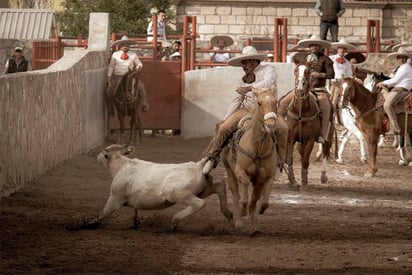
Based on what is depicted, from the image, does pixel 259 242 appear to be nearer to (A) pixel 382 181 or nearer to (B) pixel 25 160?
(B) pixel 25 160

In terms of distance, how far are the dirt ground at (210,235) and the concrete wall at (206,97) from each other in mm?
9488

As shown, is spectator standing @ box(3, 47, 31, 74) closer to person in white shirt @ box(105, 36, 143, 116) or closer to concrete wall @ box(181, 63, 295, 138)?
person in white shirt @ box(105, 36, 143, 116)

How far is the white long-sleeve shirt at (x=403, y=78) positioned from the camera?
25.1 meters

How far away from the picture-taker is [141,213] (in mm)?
16297

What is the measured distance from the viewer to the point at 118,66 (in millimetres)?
28734

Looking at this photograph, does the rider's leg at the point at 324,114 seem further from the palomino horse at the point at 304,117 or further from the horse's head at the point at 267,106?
the horse's head at the point at 267,106

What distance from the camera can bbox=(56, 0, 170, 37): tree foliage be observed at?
128 ft

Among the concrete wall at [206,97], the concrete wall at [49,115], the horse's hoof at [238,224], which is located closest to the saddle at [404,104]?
the concrete wall at [206,97]

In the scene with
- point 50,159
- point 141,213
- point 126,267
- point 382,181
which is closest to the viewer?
point 126,267

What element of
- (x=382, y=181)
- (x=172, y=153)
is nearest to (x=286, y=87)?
(x=172, y=153)

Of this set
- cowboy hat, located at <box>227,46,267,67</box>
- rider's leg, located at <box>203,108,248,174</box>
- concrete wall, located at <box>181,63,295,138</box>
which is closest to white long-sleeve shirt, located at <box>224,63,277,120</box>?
cowboy hat, located at <box>227,46,267,67</box>

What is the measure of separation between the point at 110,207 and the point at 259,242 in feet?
5.53

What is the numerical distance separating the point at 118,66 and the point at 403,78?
6.46 meters

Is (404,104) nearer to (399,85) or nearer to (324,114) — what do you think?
(399,85)
